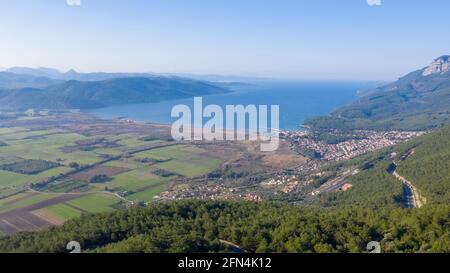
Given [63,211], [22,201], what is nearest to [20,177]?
[22,201]

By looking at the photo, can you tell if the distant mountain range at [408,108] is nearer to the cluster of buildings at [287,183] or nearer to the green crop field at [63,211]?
the cluster of buildings at [287,183]

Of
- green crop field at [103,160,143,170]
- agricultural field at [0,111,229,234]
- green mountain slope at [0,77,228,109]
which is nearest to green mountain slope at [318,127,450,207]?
agricultural field at [0,111,229,234]

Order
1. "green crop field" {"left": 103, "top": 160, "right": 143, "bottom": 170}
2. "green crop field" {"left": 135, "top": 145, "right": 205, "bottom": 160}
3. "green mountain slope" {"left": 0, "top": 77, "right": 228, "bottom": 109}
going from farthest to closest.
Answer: "green mountain slope" {"left": 0, "top": 77, "right": 228, "bottom": 109} < "green crop field" {"left": 135, "top": 145, "right": 205, "bottom": 160} < "green crop field" {"left": 103, "top": 160, "right": 143, "bottom": 170}

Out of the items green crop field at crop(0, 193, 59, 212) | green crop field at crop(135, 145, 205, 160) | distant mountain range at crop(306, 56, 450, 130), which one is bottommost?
green crop field at crop(0, 193, 59, 212)

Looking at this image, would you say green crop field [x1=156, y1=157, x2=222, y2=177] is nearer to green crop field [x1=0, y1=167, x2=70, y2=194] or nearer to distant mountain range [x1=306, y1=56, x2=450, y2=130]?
green crop field [x1=0, y1=167, x2=70, y2=194]
